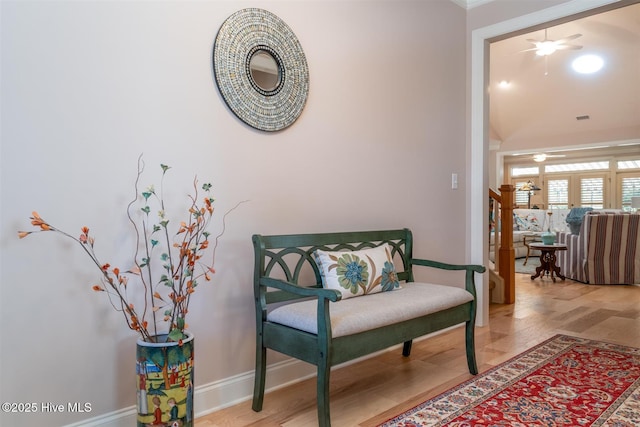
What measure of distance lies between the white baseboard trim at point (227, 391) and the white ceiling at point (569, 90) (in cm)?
619

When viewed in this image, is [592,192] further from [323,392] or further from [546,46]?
[323,392]

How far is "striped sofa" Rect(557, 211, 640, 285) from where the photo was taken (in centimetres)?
537

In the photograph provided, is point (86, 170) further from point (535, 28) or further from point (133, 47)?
point (535, 28)

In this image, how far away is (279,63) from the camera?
2252 millimetres

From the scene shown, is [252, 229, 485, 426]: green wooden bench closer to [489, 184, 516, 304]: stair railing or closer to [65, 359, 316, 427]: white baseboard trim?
[65, 359, 316, 427]: white baseboard trim

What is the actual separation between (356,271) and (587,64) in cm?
735

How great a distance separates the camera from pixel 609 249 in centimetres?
547

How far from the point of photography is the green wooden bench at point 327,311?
176 centimetres

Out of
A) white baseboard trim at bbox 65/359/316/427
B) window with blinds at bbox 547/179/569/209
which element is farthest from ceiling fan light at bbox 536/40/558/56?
window with blinds at bbox 547/179/569/209

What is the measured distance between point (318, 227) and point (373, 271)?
0.40 metres

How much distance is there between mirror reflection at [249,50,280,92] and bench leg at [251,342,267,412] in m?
1.24

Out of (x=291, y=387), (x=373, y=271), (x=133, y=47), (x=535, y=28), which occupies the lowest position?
(x=291, y=387)

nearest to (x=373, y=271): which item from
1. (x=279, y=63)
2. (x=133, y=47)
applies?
(x=279, y=63)

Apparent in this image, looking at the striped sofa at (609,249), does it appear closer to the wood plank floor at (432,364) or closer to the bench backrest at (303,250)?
the wood plank floor at (432,364)
